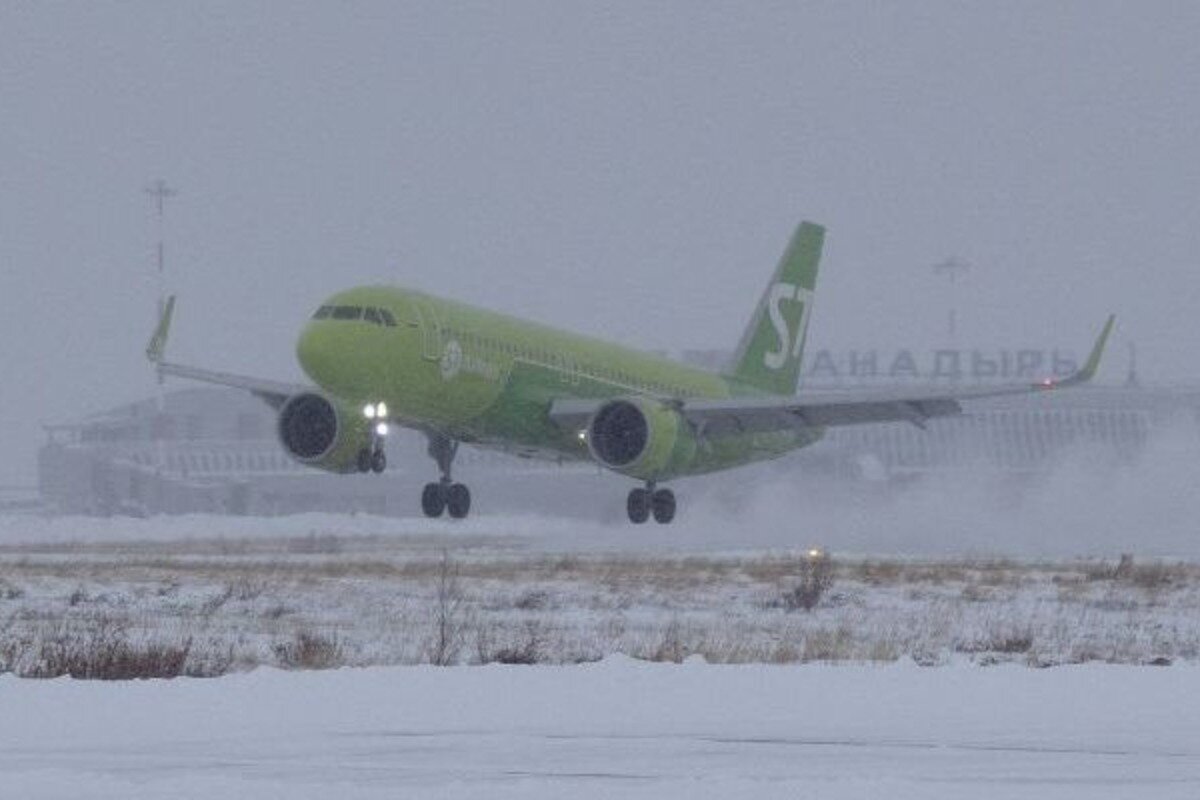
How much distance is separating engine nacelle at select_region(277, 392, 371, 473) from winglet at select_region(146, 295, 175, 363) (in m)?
3.39

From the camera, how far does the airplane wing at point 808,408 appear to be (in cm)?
5253

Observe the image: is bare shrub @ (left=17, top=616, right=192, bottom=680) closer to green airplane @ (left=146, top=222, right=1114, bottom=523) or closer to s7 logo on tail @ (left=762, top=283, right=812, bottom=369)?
green airplane @ (left=146, top=222, right=1114, bottom=523)

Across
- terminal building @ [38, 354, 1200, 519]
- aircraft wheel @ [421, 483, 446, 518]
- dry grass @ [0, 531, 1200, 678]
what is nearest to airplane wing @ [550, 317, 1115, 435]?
aircraft wheel @ [421, 483, 446, 518]

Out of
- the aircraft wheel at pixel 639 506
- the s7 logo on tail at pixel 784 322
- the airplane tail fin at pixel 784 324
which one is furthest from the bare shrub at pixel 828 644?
the s7 logo on tail at pixel 784 322

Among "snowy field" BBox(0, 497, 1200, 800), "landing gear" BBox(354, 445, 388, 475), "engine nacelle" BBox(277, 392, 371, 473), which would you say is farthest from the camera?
"engine nacelle" BBox(277, 392, 371, 473)

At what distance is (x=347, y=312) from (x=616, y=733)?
32.8 meters

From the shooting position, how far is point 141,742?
15031mm

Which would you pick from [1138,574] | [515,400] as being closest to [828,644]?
[1138,574]

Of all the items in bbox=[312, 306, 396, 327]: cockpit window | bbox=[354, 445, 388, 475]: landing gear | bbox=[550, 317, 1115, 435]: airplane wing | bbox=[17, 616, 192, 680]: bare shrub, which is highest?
bbox=[312, 306, 396, 327]: cockpit window

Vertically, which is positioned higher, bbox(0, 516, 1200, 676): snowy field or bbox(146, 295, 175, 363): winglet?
bbox(146, 295, 175, 363): winglet

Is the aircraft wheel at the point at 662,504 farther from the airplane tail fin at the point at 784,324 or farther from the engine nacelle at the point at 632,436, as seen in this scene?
the airplane tail fin at the point at 784,324

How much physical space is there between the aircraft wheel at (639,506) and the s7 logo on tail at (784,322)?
7.42 meters

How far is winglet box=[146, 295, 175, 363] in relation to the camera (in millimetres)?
52844

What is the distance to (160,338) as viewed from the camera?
53.9 metres
